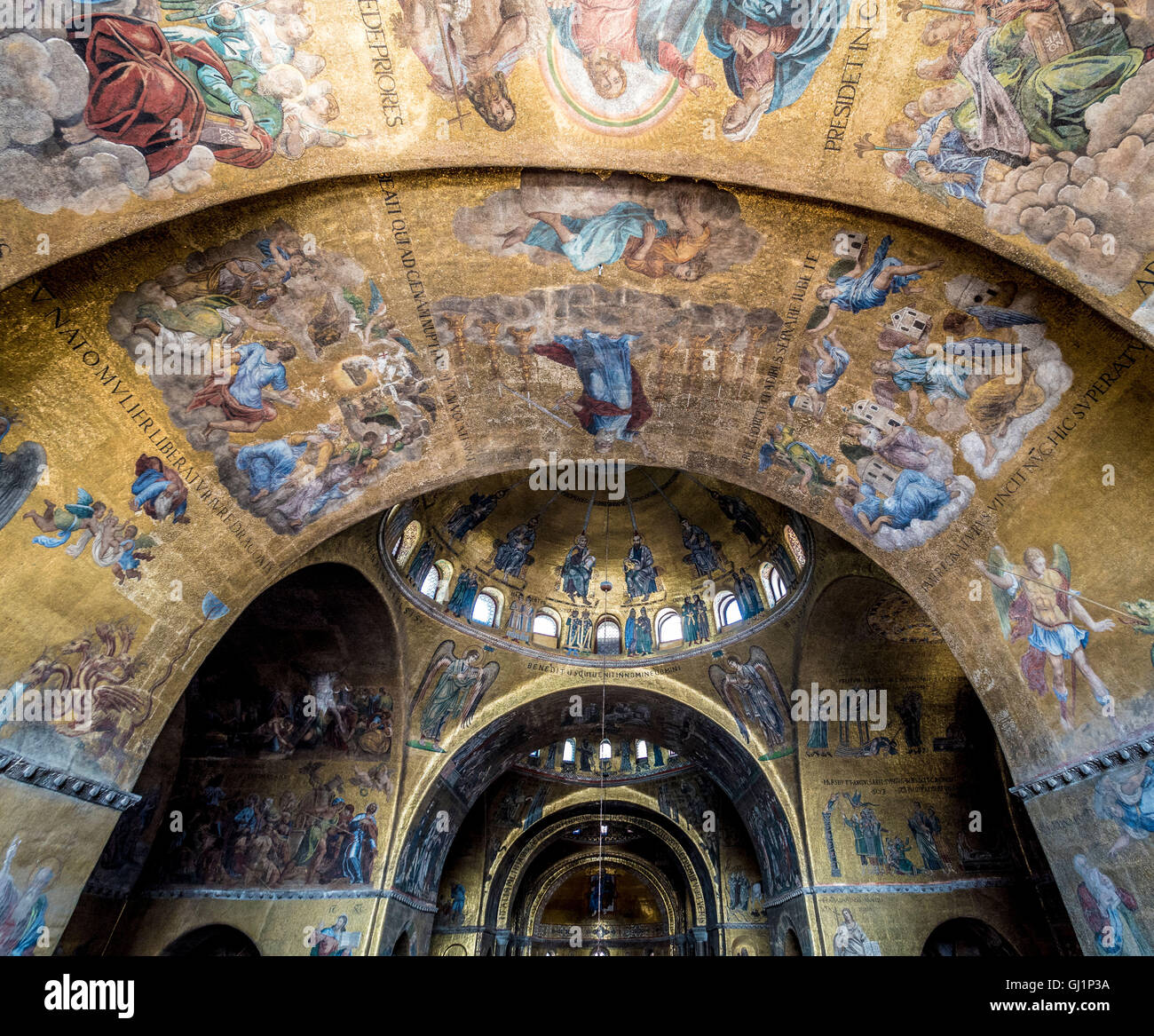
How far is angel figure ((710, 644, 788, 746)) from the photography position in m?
18.2

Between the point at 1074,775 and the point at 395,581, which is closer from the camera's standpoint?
the point at 1074,775

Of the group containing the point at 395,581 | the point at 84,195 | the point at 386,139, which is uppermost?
the point at 395,581

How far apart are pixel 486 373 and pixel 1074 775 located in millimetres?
8794

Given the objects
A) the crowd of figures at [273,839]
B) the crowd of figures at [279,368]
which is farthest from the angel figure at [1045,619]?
the crowd of figures at [273,839]

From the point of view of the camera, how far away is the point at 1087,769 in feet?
25.8

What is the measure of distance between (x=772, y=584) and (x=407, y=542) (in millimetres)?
9663

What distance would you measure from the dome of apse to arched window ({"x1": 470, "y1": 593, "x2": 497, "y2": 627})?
28mm

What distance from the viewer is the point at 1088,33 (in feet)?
17.0

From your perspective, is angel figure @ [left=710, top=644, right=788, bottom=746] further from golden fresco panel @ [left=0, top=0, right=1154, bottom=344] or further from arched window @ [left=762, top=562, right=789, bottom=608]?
golden fresco panel @ [left=0, top=0, right=1154, bottom=344]

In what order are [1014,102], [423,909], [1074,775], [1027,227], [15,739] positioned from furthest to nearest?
1. [423,909]
2. [1074,775]
3. [15,739]
4. [1027,227]
5. [1014,102]

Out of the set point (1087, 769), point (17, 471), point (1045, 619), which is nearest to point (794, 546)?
point (1045, 619)

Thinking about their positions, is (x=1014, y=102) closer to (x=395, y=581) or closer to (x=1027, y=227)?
(x=1027, y=227)

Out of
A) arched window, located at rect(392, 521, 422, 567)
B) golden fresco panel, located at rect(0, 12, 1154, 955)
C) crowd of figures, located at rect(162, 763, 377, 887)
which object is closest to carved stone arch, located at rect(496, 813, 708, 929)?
crowd of figures, located at rect(162, 763, 377, 887)

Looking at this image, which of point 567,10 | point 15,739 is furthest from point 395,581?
point 567,10
